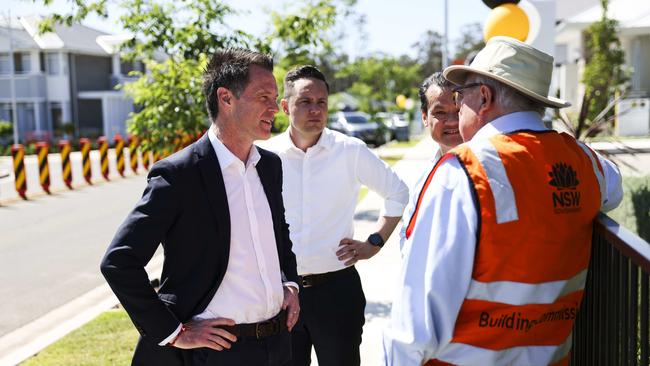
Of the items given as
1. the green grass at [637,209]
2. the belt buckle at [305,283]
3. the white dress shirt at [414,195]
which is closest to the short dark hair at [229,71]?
the white dress shirt at [414,195]

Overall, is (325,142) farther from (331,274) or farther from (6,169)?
(6,169)

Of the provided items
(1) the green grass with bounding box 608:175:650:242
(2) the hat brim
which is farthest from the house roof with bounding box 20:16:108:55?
(2) the hat brim

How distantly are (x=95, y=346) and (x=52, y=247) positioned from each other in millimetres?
5225

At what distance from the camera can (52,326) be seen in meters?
6.75

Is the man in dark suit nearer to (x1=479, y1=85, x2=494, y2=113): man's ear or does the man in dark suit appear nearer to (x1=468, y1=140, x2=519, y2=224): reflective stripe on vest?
(x1=479, y1=85, x2=494, y2=113): man's ear

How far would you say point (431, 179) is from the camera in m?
2.15

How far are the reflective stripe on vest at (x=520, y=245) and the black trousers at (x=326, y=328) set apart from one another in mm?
1809

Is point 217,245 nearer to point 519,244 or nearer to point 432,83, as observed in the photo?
point 519,244

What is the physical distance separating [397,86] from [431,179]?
4795cm

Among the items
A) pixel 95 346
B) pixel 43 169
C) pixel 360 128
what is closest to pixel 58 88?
pixel 360 128

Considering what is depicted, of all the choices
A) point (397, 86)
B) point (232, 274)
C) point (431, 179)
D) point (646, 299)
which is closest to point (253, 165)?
point (232, 274)

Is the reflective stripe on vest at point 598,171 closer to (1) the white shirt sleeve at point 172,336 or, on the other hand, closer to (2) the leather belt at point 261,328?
(2) the leather belt at point 261,328

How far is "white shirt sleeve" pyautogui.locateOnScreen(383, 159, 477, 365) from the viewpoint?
206cm

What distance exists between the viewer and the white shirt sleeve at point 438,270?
2.06m
